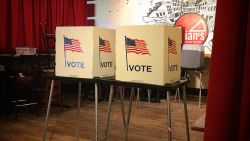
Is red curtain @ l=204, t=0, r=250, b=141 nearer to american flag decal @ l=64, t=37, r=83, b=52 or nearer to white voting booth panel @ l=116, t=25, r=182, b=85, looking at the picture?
white voting booth panel @ l=116, t=25, r=182, b=85

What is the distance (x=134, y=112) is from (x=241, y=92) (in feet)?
10.2

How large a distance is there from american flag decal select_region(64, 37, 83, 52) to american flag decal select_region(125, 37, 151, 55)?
394 mm

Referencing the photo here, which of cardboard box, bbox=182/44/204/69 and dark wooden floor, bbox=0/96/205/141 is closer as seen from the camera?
dark wooden floor, bbox=0/96/205/141

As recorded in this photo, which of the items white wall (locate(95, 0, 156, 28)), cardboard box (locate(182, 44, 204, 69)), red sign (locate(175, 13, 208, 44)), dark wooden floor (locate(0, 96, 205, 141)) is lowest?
dark wooden floor (locate(0, 96, 205, 141))

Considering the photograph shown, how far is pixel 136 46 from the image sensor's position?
5.78 feet

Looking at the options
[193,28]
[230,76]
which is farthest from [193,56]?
[230,76]

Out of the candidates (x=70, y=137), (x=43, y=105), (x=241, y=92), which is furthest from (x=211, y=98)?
(x=43, y=105)

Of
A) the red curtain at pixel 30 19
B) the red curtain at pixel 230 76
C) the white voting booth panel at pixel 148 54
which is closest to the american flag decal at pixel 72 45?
the white voting booth panel at pixel 148 54

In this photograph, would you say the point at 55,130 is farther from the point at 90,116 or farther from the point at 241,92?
the point at 241,92

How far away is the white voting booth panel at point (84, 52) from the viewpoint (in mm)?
1981

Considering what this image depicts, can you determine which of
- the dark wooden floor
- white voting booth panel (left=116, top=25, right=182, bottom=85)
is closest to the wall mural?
the dark wooden floor

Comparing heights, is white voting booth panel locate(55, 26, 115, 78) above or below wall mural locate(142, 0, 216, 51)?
below

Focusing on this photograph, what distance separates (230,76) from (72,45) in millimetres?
1222

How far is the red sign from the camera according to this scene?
17.3ft
